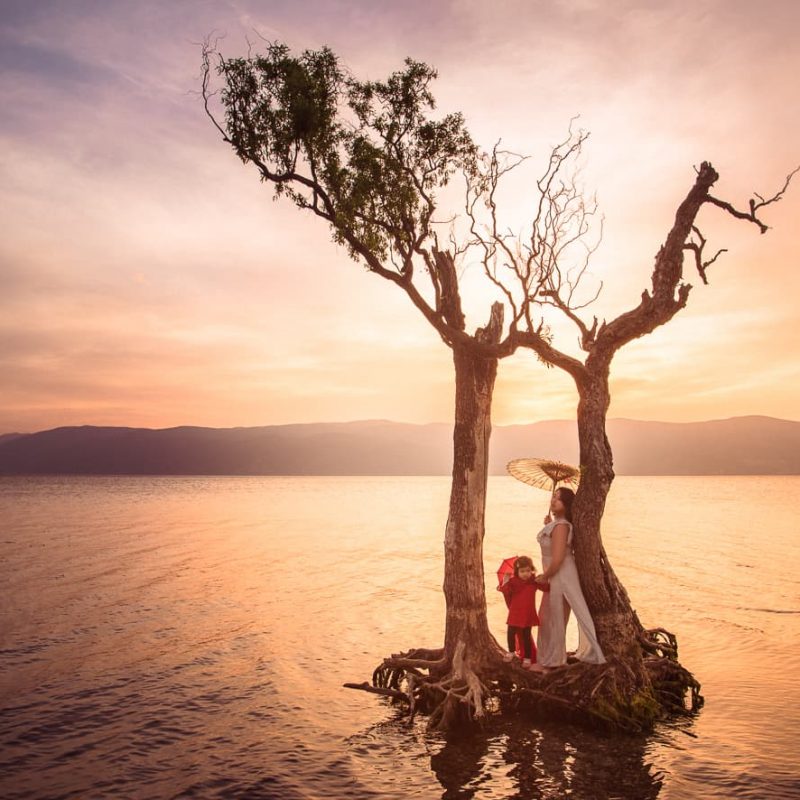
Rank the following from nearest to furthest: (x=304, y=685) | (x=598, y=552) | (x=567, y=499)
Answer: (x=598, y=552) < (x=567, y=499) < (x=304, y=685)

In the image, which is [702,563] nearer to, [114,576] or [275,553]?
[275,553]

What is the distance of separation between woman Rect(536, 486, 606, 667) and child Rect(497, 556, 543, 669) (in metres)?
0.32

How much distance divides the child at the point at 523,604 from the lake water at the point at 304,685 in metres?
1.48

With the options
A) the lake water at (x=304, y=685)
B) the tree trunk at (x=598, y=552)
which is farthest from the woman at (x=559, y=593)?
the lake water at (x=304, y=685)

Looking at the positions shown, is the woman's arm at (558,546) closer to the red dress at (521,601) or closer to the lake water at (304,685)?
the red dress at (521,601)

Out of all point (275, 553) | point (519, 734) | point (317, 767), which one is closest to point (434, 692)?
point (519, 734)

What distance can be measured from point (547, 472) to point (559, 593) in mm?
2471

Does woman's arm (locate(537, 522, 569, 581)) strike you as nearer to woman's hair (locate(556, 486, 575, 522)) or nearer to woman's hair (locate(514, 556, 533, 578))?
woman's hair (locate(556, 486, 575, 522))

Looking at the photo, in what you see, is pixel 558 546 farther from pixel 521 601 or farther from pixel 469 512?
pixel 469 512

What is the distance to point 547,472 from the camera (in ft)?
46.4

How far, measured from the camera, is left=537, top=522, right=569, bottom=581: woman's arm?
13.2m

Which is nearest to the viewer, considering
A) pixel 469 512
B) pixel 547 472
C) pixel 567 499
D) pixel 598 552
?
pixel 598 552

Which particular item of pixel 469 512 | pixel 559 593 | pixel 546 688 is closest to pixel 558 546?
pixel 559 593

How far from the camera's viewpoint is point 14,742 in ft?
42.9
